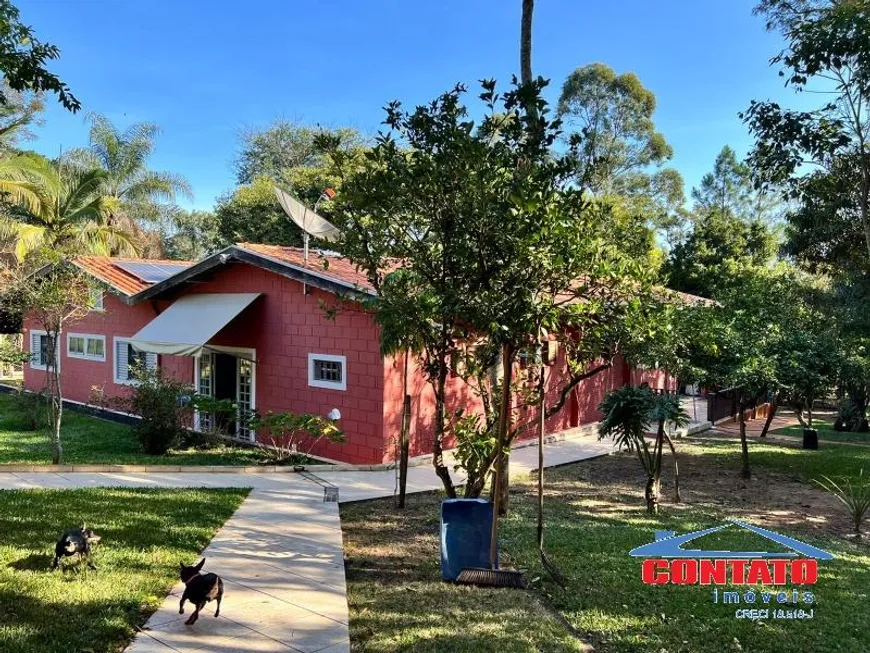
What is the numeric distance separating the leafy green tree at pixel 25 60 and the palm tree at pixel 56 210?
15.1 m

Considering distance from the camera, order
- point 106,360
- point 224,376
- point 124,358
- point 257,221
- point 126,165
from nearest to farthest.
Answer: point 224,376
point 124,358
point 106,360
point 126,165
point 257,221

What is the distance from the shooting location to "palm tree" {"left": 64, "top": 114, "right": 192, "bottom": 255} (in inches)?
1241

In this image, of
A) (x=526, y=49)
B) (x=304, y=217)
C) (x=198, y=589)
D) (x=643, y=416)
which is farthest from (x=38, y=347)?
(x=643, y=416)

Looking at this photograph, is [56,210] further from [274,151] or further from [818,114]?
[818,114]

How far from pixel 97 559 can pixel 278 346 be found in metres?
9.28

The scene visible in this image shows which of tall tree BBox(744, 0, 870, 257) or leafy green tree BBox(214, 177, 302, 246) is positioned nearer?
tall tree BBox(744, 0, 870, 257)

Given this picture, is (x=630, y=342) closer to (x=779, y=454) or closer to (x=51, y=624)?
(x=51, y=624)

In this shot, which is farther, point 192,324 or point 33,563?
point 192,324

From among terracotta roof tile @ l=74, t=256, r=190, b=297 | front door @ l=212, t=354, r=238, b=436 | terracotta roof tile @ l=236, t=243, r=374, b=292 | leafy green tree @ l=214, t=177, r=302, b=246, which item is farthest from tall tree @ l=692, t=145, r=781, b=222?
front door @ l=212, t=354, r=238, b=436

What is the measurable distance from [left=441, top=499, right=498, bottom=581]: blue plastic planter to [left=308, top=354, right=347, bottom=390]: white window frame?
7790 millimetres

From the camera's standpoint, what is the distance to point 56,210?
27.1 m

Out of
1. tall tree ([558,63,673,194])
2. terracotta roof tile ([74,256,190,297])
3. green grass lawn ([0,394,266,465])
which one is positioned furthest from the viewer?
tall tree ([558,63,673,194])

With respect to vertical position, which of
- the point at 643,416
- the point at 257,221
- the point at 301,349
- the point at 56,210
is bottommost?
the point at 643,416

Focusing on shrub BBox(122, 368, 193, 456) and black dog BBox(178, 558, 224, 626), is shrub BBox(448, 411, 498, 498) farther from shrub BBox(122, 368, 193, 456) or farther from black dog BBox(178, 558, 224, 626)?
shrub BBox(122, 368, 193, 456)
